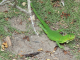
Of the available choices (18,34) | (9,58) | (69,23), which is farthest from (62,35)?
(9,58)

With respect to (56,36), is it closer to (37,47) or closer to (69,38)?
(69,38)

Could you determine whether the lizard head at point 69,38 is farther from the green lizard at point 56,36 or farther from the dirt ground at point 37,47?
the dirt ground at point 37,47

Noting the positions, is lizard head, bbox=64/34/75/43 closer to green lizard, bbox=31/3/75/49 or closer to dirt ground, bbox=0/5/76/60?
green lizard, bbox=31/3/75/49

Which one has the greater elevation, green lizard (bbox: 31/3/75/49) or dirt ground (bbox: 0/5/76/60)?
green lizard (bbox: 31/3/75/49)

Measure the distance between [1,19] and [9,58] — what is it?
58.1 inches

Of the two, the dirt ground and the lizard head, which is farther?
the lizard head

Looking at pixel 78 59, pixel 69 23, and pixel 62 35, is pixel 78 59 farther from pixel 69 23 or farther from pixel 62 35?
pixel 69 23

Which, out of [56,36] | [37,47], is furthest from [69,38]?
[37,47]

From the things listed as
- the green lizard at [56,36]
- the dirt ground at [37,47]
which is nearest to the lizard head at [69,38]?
the green lizard at [56,36]

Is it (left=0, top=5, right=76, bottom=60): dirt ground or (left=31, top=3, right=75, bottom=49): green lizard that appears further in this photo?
(left=31, top=3, right=75, bottom=49): green lizard

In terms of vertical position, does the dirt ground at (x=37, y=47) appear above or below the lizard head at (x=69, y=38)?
below

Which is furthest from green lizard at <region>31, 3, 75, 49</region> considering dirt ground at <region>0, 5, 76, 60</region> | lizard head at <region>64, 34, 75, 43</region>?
dirt ground at <region>0, 5, 76, 60</region>

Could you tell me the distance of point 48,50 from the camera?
374 cm

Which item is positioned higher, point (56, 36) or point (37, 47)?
point (56, 36)
